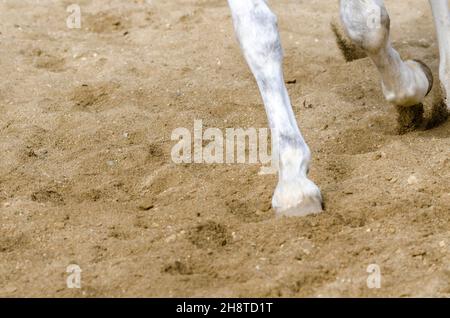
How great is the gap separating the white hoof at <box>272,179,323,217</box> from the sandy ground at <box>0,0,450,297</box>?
0.06 metres

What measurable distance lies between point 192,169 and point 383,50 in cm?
101

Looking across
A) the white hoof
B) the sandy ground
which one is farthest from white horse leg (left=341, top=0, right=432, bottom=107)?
the white hoof

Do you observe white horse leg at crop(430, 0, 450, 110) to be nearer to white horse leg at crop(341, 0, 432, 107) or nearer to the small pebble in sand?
white horse leg at crop(341, 0, 432, 107)

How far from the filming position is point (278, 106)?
140 inches

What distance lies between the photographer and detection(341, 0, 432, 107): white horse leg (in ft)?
12.9

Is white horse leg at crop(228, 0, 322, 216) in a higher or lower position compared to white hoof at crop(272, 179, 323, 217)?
higher

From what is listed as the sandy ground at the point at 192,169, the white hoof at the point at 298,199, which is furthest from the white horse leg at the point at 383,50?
the white hoof at the point at 298,199

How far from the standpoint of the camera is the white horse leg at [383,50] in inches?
155

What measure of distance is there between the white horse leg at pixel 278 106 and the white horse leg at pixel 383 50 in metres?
0.50

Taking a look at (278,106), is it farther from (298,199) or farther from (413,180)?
(413,180)

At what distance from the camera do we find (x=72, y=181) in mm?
4070

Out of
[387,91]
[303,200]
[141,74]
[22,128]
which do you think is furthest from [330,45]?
[303,200]

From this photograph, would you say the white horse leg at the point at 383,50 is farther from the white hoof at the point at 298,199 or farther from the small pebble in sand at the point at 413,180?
the white hoof at the point at 298,199
